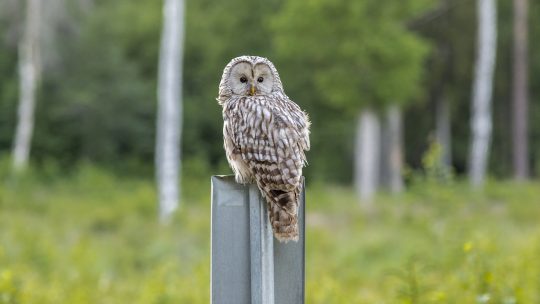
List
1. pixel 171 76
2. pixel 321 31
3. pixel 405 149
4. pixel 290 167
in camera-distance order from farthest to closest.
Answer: pixel 405 149 → pixel 321 31 → pixel 171 76 → pixel 290 167

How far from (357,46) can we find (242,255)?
20997 mm

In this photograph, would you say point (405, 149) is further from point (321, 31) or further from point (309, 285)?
point (309, 285)

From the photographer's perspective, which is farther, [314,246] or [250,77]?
[314,246]

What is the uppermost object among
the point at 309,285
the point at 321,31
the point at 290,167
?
the point at 321,31

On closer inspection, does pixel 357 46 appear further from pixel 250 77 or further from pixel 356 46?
pixel 250 77

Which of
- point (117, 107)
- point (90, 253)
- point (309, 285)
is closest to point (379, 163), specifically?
point (117, 107)

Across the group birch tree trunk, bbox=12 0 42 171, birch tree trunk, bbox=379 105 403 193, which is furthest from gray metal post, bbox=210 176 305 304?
birch tree trunk, bbox=379 105 403 193

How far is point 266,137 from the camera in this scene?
13.9 ft

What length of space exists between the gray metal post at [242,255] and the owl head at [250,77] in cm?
119

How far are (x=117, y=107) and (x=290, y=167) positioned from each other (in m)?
32.4

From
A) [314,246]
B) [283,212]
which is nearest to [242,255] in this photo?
[283,212]

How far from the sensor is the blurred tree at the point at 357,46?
947 inches

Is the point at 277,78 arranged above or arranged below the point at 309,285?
above

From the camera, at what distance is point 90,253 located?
44.7 ft
